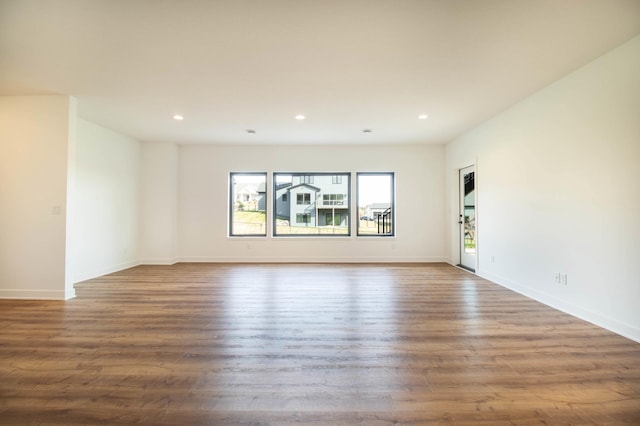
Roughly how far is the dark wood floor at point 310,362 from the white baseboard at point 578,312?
0.13 m

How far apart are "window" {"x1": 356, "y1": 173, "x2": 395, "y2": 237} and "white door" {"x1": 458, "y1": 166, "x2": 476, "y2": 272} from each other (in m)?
1.52

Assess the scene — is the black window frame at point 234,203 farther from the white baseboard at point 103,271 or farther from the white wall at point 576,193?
the white wall at point 576,193

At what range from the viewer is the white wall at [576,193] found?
8.84ft

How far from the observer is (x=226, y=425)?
1559 millimetres

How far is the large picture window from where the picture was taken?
6.90m

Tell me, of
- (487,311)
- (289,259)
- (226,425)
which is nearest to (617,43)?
(487,311)

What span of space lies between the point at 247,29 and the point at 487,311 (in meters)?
3.90

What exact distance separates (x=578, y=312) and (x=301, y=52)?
408 cm

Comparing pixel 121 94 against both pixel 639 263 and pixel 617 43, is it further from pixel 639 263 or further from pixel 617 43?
pixel 639 263

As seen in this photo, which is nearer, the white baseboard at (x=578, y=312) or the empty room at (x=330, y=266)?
the empty room at (x=330, y=266)

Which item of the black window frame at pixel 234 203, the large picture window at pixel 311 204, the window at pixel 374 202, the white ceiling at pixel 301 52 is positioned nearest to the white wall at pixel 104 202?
the white ceiling at pixel 301 52

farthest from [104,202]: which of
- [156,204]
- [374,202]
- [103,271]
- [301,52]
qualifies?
[374,202]

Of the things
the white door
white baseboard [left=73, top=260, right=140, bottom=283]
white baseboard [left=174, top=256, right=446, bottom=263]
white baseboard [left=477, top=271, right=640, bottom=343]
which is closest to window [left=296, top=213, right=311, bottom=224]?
white baseboard [left=174, top=256, right=446, bottom=263]

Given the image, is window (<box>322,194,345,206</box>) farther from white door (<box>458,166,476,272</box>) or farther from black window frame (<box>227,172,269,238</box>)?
white door (<box>458,166,476,272</box>)
